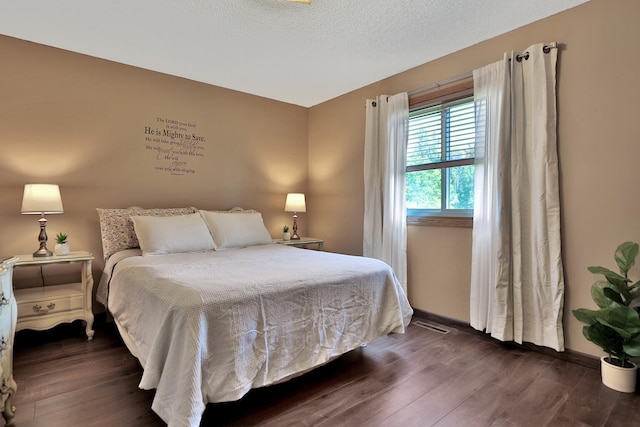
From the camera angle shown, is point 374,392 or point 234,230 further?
point 234,230

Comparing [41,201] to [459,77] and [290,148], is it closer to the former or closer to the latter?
[290,148]

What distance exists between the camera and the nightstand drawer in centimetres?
238

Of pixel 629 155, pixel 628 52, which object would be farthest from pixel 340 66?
pixel 629 155

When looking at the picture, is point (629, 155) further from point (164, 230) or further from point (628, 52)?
point (164, 230)

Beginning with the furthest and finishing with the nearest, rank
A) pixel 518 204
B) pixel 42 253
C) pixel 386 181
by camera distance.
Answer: pixel 386 181 → pixel 42 253 → pixel 518 204

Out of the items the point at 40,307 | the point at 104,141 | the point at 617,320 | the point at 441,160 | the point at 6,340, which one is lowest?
the point at 40,307

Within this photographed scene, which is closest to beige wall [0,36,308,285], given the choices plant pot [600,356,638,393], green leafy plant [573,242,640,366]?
green leafy plant [573,242,640,366]

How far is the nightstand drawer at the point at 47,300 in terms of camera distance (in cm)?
238

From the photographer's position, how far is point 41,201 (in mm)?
2490

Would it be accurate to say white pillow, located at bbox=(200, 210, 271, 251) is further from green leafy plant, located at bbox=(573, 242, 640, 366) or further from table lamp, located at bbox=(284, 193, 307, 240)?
green leafy plant, located at bbox=(573, 242, 640, 366)

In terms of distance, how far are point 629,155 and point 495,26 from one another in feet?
4.25

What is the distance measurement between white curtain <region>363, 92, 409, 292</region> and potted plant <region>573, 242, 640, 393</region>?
1.50 metres

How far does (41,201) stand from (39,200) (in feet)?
0.05

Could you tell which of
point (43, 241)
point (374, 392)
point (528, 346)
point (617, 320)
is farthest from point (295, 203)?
point (617, 320)
